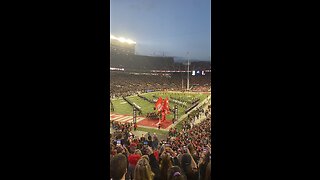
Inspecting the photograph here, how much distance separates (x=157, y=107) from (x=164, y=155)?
21.7 inches

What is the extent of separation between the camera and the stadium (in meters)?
2.73

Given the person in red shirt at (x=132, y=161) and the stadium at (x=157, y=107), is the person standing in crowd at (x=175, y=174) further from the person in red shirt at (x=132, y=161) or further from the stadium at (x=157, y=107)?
the person in red shirt at (x=132, y=161)

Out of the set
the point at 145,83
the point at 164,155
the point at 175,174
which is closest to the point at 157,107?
the point at 145,83

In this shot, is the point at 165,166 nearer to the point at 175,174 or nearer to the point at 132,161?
the point at 175,174

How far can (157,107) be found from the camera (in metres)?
2.92

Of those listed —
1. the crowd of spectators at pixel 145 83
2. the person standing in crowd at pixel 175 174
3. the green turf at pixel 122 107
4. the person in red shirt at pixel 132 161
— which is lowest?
the person standing in crowd at pixel 175 174

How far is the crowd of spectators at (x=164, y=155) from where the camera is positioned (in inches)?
106

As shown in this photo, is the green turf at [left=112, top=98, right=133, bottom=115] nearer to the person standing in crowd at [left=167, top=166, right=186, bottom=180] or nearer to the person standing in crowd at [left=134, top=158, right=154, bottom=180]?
the person standing in crowd at [left=134, top=158, right=154, bottom=180]

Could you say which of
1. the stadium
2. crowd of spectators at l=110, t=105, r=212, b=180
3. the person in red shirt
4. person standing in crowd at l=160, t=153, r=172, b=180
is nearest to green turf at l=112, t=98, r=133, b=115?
the stadium

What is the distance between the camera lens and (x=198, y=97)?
9.46 ft

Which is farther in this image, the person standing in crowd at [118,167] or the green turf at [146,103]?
the green turf at [146,103]

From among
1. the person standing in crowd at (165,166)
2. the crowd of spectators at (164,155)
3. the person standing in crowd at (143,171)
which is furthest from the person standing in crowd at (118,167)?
the person standing in crowd at (165,166)
